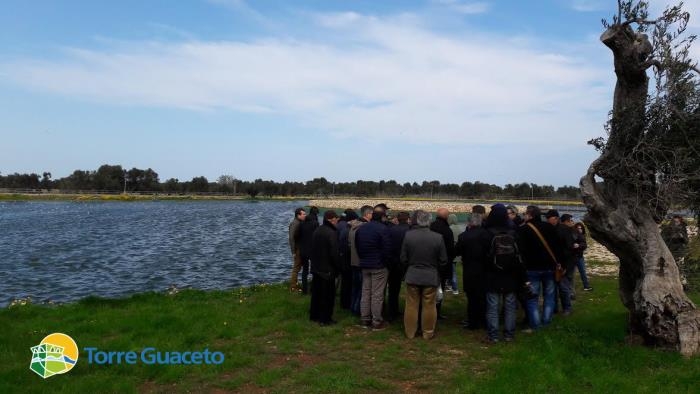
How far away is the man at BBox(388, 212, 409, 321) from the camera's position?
32.2ft

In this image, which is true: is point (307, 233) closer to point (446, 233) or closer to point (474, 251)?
point (446, 233)

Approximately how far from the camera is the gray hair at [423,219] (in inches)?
348

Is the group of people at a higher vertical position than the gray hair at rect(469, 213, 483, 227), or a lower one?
lower

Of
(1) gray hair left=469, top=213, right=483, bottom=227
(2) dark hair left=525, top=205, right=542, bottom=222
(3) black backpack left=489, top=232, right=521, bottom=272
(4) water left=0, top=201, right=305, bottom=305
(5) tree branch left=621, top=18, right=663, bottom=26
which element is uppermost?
(5) tree branch left=621, top=18, right=663, bottom=26

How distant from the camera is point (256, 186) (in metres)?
173

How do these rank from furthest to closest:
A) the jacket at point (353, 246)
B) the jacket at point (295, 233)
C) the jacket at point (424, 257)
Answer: the jacket at point (295, 233) → the jacket at point (353, 246) → the jacket at point (424, 257)

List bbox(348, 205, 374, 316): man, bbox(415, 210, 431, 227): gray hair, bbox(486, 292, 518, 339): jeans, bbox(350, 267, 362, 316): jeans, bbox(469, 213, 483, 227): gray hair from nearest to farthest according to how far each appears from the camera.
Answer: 1. bbox(486, 292, 518, 339): jeans
2. bbox(415, 210, 431, 227): gray hair
3. bbox(469, 213, 483, 227): gray hair
4. bbox(348, 205, 374, 316): man
5. bbox(350, 267, 362, 316): jeans

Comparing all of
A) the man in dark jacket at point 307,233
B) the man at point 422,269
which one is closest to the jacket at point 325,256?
the man at point 422,269

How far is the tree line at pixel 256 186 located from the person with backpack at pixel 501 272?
14234 cm

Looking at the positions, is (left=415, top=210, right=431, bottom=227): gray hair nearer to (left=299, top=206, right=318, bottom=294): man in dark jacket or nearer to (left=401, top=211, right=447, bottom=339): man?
(left=401, top=211, right=447, bottom=339): man

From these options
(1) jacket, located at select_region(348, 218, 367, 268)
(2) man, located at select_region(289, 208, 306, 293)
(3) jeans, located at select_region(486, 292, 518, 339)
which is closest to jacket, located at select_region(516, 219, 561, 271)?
(3) jeans, located at select_region(486, 292, 518, 339)

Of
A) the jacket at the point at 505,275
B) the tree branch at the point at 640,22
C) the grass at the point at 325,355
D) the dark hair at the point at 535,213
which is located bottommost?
the grass at the point at 325,355

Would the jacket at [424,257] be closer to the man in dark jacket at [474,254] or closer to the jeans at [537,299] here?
the man in dark jacket at [474,254]

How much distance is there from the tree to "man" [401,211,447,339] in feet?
8.60
